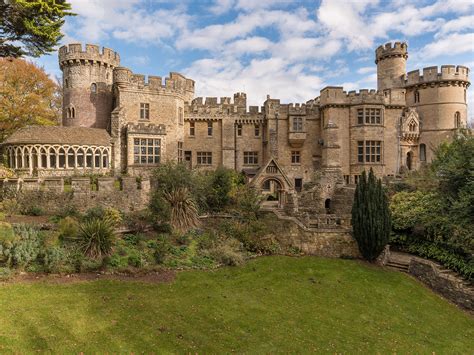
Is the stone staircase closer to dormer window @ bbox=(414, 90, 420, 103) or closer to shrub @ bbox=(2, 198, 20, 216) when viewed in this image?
dormer window @ bbox=(414, 90, 420, 103)

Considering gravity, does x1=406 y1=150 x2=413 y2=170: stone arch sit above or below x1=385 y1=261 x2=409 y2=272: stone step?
above

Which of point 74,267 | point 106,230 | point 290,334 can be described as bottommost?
point 290,334

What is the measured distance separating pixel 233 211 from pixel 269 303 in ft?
33.7

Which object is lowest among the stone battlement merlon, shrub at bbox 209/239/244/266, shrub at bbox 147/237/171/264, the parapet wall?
shrub at bbox 209/239/244/266

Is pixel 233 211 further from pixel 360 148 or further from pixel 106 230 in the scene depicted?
pixel 360 148

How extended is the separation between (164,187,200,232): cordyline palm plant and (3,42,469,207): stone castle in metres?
8.12

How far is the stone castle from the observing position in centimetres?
2706

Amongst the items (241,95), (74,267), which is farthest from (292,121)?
(74,267)

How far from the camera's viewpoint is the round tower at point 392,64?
3309 cm

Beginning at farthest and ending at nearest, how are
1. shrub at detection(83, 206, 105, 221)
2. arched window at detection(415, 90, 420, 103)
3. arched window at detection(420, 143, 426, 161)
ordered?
arched window at detection(420, 143, 426, 161)
arched window at detection(415, 90, 420, 103)
shrub at detection(83, 206, 105, 221)

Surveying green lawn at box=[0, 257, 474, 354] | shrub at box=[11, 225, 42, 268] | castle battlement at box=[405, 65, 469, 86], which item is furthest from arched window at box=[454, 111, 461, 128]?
shrub at box=[11, 225, 42, 268]

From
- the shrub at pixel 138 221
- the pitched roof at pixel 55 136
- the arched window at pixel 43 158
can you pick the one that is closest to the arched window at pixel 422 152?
the shrub at pixel 138 221

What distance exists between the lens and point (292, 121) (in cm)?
3250

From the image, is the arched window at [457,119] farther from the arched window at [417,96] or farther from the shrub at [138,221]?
the shrub at [138,221]
